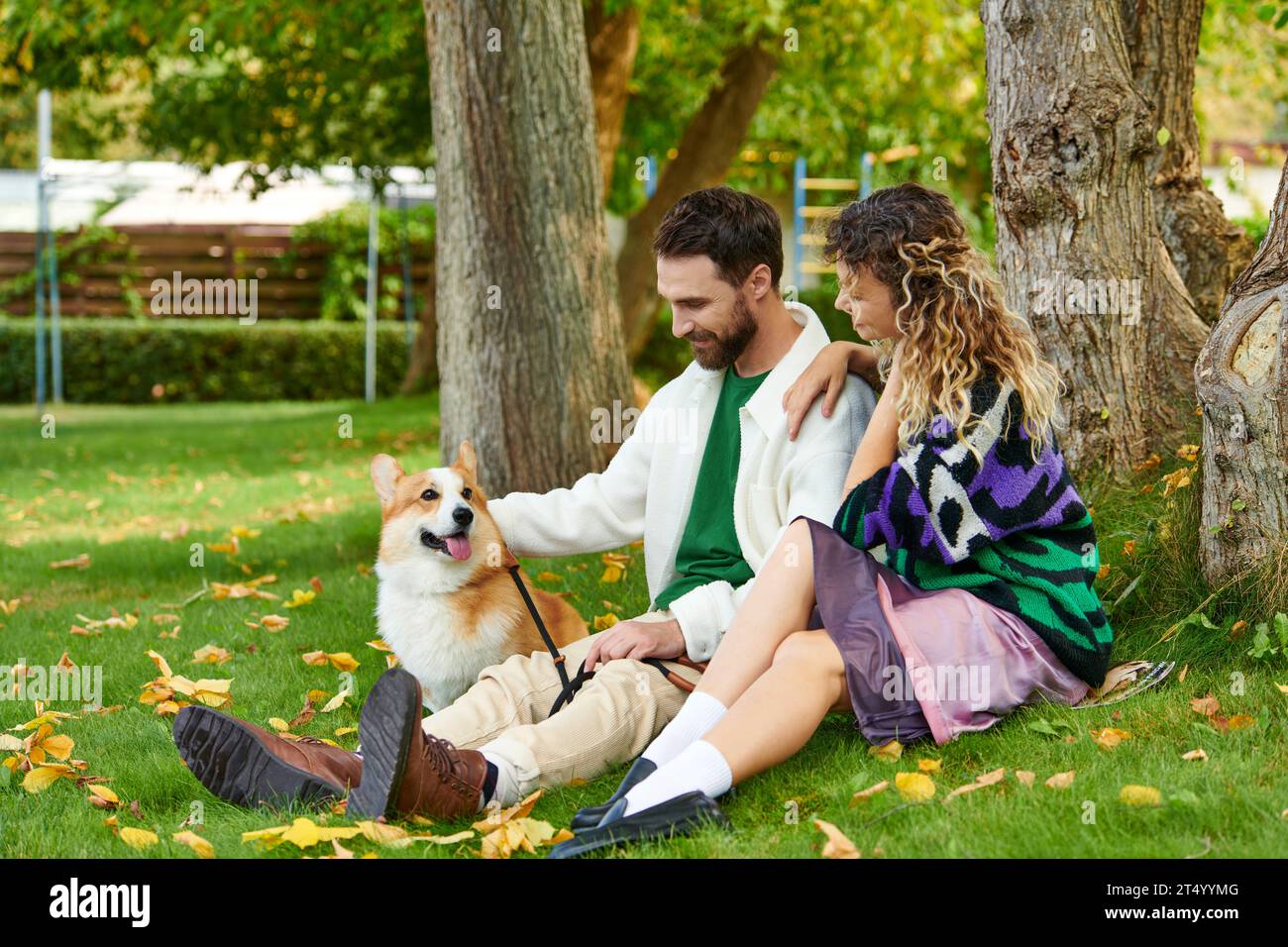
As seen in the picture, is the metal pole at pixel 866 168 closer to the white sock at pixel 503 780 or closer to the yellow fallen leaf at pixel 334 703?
the yellow fallen leaf at pixel 334 703

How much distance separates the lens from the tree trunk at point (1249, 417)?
375 centimetres

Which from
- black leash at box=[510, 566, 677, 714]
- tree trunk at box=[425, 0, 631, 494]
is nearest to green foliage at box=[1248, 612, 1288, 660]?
black leash at box=[510, 566, 677, 714]

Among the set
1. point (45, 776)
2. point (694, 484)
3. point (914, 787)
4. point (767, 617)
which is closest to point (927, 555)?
point (767, 617)

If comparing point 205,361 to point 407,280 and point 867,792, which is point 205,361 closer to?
point 407,280

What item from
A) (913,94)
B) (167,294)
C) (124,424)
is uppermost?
(913,94)

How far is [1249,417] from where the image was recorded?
12.4 ft

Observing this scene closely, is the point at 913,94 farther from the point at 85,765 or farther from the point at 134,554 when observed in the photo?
the point at 85,765

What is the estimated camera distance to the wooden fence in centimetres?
1898

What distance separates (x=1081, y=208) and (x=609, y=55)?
293 inches

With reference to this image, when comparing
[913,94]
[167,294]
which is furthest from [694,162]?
[167,294]

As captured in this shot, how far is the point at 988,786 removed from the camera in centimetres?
314

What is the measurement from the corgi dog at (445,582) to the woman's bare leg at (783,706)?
1.11 m

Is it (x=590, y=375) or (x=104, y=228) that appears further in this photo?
(x=104, y=228)
